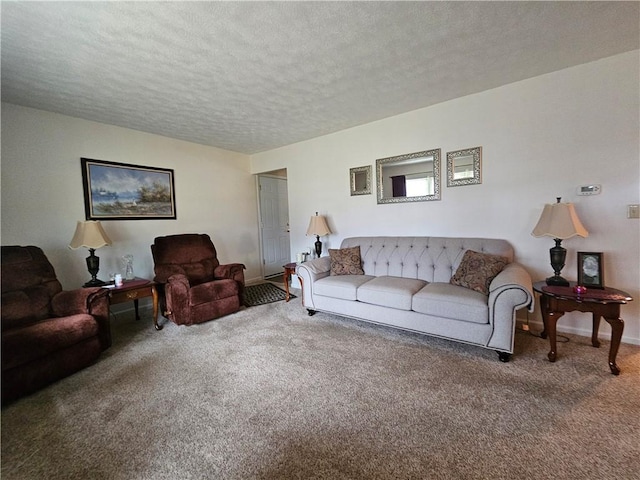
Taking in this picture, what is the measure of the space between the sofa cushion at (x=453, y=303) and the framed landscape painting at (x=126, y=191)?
12.3ft

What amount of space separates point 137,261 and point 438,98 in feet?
14.4

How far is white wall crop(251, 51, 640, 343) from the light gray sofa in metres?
0.30

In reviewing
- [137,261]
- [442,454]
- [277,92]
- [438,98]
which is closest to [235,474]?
[442,454]

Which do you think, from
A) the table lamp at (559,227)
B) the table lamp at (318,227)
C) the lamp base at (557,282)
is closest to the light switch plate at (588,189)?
the table lamp at (559,227)

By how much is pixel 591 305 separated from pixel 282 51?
300 cm

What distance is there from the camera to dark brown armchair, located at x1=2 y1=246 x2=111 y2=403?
6.07 feet

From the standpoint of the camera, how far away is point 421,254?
3094 mm

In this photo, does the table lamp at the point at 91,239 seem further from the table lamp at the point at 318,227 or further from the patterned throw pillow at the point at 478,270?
the patterned throw pillow at the point at 478,270

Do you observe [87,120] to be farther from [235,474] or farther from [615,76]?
[615,76]

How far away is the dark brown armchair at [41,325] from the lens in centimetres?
185

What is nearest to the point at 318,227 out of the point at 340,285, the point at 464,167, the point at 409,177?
the point at 340,285

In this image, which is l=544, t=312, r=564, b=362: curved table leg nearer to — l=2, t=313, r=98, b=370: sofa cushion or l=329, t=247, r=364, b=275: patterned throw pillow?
l=329, t=247, r=364, b=275: patterned throw pillow

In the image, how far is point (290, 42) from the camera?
6.49 ft

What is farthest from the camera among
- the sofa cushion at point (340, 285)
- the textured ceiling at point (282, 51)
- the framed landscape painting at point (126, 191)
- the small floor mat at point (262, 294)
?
the small floor mat at point (262, 294)
